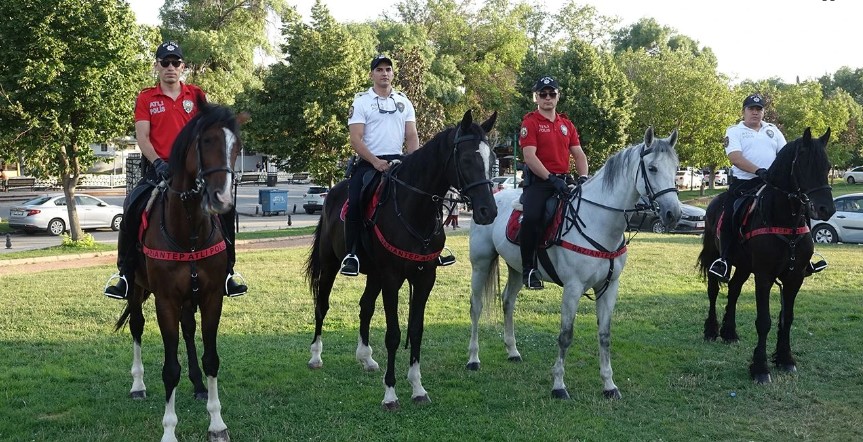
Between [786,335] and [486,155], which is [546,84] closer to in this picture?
[486,155]

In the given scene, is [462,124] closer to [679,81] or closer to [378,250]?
[378,250]

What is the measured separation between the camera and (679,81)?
47875 millimetres

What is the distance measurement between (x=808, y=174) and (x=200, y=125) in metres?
6.11

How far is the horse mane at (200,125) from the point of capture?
536 centimetres

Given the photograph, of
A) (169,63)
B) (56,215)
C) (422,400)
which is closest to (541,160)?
(422,400)

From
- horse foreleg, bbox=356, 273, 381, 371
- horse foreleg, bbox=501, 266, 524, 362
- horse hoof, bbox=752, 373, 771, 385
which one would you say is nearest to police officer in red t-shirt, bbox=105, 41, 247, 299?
horse foreleg, bbox=356, 273, 381, 371

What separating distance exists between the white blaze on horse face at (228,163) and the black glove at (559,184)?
3628mm

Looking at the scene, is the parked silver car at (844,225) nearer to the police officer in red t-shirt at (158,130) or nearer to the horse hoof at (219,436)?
the police officer in red t-shirt at (158,130)

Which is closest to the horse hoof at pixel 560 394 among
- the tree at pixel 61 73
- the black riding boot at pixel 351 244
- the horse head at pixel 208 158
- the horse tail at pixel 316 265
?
the black riding boot at pixel 351 244

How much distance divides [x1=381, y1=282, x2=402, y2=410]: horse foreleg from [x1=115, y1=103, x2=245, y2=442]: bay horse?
62.5 inches

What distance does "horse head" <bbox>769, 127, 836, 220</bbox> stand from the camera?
287 inches

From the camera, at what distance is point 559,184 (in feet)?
24.9

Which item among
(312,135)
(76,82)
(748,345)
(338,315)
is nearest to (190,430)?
(338,315)

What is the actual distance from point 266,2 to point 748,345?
4631 cm
